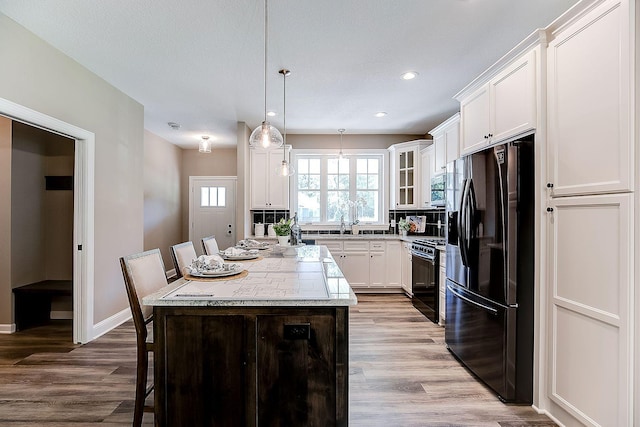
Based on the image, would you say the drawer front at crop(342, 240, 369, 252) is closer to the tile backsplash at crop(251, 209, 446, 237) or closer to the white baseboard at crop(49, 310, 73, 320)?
the tile backsplash at crop(251, 209, 446, 237)

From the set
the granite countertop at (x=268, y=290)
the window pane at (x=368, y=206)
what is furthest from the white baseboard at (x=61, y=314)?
the window pane at (x=368, y=206)

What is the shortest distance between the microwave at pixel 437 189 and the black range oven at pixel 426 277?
1.90 feet

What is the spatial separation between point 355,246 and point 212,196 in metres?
3.48

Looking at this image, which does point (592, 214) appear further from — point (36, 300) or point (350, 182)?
point (36, 300)

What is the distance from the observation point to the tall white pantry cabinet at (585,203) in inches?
60.9

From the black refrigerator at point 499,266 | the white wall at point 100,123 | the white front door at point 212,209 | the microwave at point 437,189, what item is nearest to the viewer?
the black refrigerator at point 499,266

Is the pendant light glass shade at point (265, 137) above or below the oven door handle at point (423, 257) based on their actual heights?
above

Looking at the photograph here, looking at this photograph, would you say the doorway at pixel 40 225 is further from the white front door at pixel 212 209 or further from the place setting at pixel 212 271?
the white front door at pixel 212 209

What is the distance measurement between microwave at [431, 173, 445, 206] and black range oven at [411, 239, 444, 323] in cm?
58

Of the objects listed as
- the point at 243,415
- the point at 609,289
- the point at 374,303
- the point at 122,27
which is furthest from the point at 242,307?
the point at 374,303

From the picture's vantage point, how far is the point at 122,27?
2410 mm

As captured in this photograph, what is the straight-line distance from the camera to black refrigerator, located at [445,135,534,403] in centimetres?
214

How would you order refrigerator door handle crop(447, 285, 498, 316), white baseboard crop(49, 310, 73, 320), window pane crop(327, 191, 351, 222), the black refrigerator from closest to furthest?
the black refrigerator
refrigerator door handle crop(447, 285, 498, 316)
white baseboard crop(49, 310, 73, 320)
window pane crop(327, 191, 351, 222)

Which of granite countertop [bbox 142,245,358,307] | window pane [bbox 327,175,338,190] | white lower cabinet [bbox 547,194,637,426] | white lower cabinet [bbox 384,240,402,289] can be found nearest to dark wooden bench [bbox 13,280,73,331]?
granite countertop [bbox 142,245,358,307]
